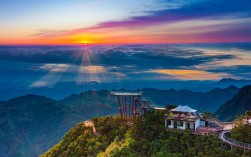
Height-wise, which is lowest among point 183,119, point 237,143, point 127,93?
point 237,143

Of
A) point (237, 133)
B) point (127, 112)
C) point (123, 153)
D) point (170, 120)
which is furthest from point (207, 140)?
point (127, 112)

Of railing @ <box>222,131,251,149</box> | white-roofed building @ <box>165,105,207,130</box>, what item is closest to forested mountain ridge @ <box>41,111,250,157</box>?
railing @ <box>222,131,251,149</box>

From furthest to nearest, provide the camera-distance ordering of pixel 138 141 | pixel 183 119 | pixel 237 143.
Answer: pixel 183 119 < pixel 138 141 < pixel 237 143

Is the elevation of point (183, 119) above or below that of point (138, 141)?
above

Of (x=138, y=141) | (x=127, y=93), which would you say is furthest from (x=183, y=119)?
(x=127, y=93)

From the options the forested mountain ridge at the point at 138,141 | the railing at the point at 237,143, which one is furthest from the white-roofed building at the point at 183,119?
the railing at the point at 237,143

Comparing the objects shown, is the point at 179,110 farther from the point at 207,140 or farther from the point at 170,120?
the point at 207,140

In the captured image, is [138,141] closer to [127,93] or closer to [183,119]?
[183,119]

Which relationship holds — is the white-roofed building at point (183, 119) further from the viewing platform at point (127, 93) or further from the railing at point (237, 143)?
the viewing platform at point (127, 93)

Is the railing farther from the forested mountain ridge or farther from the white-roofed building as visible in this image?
the white-roofed building
